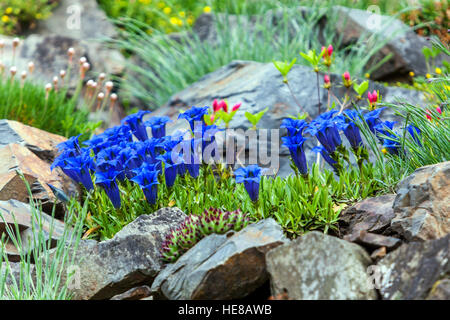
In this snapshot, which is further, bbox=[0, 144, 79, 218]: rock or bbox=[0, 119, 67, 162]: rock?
bbox=[0, 119, 67, 162]: rock

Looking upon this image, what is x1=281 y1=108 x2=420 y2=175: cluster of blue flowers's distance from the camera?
11.4 feet

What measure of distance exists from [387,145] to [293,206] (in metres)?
0.83

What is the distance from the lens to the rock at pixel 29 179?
3906 mm

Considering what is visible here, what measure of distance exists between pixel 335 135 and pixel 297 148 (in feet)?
1.02

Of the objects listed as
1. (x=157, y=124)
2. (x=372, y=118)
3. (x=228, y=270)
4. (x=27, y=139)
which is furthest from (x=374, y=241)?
(x=27, y=139)

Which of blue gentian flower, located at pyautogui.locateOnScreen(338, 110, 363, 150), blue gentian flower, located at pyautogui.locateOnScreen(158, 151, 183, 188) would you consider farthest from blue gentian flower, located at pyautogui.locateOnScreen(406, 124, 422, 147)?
blue gentian flower, located at pyautogui.locateOnScreen(158, 151, 183, 188)

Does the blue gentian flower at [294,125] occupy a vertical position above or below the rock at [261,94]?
above

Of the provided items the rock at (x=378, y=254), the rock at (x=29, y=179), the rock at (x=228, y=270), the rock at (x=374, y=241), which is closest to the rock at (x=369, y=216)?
the rock at (x=374, y=241)

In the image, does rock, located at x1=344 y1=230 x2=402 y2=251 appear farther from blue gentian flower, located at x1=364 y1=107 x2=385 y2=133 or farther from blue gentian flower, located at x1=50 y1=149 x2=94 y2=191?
blue gentian flower, located at x1=50 y1=149 x2=94 y2=191

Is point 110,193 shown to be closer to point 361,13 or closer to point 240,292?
point 240,292

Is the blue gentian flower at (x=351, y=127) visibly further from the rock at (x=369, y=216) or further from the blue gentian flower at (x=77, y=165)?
the blue gentian flower at (x=77, y=165)

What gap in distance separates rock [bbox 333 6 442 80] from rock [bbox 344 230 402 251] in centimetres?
516
